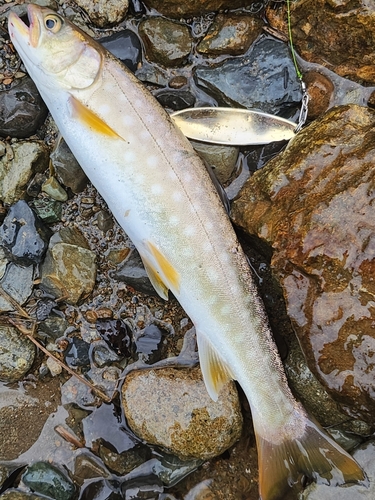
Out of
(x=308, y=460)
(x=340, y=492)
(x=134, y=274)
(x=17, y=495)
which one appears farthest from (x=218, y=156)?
(x=17, y=495)

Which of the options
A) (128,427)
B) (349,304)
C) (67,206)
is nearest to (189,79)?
(67,206)

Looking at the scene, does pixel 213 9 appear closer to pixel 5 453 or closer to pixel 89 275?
pixel 89 275

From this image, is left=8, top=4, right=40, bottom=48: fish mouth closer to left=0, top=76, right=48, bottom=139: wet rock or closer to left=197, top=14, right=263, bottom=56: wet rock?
left=0, top=76, right=48, bottom=139: wet rock

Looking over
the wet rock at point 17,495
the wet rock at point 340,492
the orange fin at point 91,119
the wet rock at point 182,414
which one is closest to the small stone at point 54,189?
the orange fin at point 91,119

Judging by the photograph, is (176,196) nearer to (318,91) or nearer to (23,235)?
(23,235)

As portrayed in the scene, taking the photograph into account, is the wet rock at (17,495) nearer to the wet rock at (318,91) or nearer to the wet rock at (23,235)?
the wet rock at (23,235)
